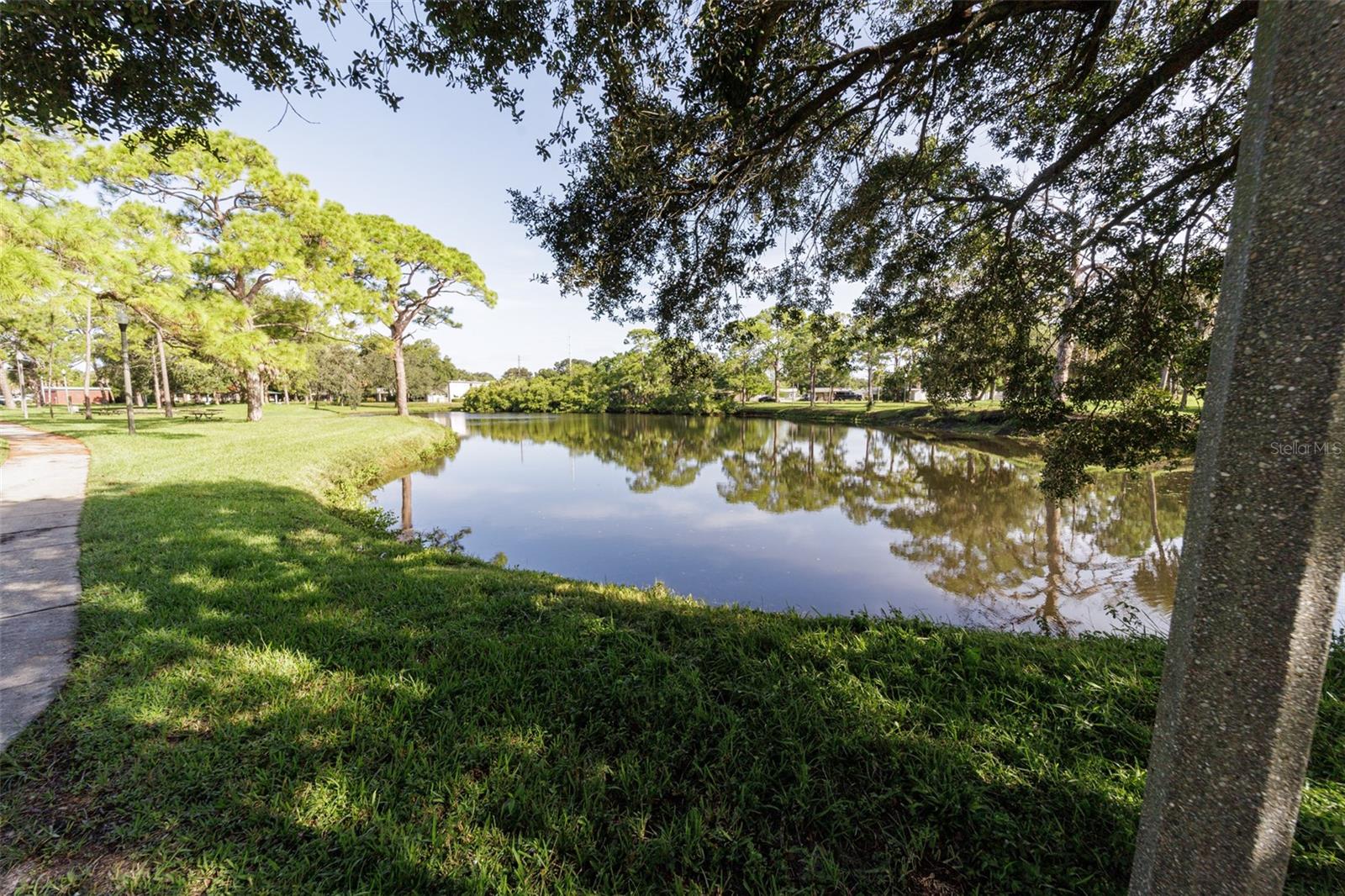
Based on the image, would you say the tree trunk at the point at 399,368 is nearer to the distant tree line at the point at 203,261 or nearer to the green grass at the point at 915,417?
the distant tree line at the point at 203,261

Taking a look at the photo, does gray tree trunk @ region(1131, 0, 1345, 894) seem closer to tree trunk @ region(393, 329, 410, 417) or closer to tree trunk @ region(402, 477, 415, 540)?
tree trunk @ region(402, 477, 415, 540)

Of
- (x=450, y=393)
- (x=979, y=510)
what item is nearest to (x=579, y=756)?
(x=979, y=510)

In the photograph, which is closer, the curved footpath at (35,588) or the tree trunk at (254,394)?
the curved footpath at (35,588)

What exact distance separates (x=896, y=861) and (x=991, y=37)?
18.7ft

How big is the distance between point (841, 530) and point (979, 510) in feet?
12.5

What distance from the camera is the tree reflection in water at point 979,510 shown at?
639cm

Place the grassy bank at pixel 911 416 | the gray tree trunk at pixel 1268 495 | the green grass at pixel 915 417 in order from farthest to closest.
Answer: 1. the grassy bank at pixel 911 416
2. the green grass at pixel 915 417
3. the gray tree trunk at pixel 1268 495

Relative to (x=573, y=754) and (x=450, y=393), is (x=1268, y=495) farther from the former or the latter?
(x=450, y=393)

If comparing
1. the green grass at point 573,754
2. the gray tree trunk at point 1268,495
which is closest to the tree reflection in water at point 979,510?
the green grass at point 573,754

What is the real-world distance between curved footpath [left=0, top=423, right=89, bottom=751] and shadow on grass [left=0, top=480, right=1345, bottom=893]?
5.9 inches

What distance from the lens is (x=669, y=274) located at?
5.21 metres

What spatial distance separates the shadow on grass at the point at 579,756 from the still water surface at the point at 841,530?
2372 mm

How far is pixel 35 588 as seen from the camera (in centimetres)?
373

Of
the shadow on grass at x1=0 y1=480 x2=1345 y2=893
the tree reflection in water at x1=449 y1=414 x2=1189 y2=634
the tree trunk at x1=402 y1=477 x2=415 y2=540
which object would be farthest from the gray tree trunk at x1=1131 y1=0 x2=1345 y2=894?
the tree trunk at x1=402 y1=477 x2=415 y2=540
